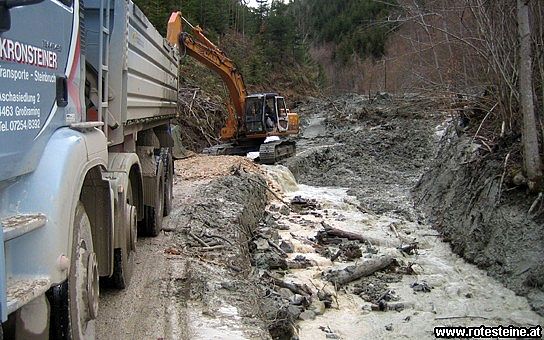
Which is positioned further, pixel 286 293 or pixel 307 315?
pixel 286 293

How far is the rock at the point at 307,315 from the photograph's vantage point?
713cm

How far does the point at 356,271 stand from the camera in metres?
9.03

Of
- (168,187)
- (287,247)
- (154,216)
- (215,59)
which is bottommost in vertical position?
(287,247)

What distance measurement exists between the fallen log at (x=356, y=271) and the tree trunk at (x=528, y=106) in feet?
8.67

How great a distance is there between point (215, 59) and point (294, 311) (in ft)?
35.4

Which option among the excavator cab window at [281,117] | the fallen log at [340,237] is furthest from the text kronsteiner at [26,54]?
the excavator cab window at [281,117]

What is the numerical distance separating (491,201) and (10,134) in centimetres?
890

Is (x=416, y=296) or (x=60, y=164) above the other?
(x=60, y=164)

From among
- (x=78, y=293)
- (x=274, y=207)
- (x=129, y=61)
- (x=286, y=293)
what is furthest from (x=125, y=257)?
(x=274, y=207)

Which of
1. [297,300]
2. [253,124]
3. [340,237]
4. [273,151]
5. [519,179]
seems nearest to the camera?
[297,300]

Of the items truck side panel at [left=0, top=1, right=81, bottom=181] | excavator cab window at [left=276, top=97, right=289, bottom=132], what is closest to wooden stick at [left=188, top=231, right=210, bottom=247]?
truck side panel at [left=0, top=1, right=81, bottom=181]

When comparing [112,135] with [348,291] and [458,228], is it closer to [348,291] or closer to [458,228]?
[348,291]

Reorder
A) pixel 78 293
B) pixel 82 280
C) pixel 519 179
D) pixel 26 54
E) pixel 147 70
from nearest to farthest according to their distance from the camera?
pixel 26 54 < pixel 78 293 < pixel 82 280 < pixel 147 70 < pixel 519 179

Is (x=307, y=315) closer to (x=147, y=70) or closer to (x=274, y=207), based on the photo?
(x=147, y=70)
